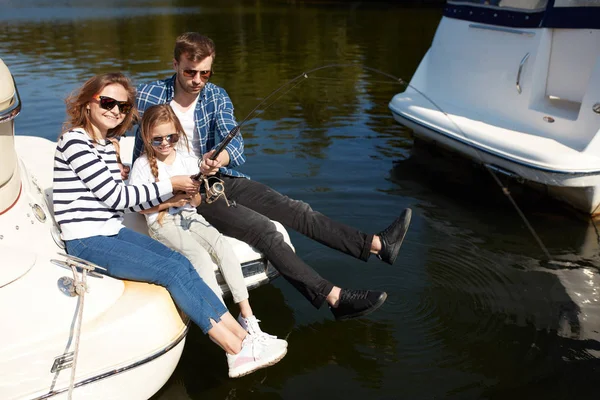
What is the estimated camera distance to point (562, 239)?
522 cm

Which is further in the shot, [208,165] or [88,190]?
[208,165]

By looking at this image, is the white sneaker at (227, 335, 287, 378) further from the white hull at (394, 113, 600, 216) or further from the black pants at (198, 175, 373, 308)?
the white hull at (394, 113, 600, 216)

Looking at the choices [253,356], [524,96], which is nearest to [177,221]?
[253,356]

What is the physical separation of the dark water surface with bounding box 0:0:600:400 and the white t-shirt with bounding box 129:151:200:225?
2.83 feet

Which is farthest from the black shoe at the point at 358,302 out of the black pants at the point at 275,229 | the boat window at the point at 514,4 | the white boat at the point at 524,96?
the boat window at the point at 514,4

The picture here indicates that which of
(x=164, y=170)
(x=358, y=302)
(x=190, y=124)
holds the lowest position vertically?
(x=358, y=302)

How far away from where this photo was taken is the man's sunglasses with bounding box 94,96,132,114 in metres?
3.11

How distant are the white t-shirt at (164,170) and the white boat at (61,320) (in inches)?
19.6

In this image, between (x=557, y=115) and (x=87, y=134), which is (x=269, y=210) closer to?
(x=87, y=134)

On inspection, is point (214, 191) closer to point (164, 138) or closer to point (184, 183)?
point (184, 183)

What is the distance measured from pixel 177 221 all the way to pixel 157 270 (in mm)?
494

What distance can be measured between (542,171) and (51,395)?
4245 millimetres

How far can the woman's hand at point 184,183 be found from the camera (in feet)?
10.7

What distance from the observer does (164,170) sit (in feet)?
11.3
